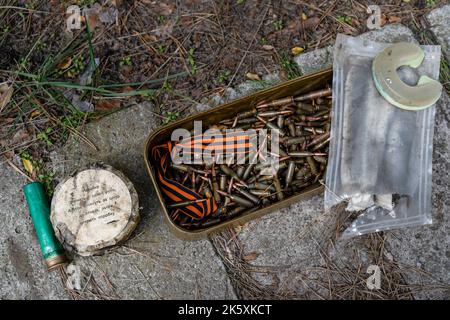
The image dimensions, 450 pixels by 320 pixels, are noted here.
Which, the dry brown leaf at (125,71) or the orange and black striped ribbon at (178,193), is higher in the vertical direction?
the dry brown leaf at (125,71)

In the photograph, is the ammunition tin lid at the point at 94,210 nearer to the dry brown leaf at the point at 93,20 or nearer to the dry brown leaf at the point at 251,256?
the dry brown leaf at the point at 251,256

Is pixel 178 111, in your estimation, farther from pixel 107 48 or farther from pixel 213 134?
pixel 107 48

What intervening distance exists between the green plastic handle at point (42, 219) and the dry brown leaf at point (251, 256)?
1.15m

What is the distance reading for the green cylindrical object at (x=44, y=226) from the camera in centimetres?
281

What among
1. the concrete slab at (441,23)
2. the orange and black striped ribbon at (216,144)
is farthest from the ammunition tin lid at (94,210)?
the concrete slab at (441,23)

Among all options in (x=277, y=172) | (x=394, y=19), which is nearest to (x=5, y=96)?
(x=277, y=172)

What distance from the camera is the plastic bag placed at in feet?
9.20

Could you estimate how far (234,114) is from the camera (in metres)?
2.98

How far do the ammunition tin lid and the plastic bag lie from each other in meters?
1.22

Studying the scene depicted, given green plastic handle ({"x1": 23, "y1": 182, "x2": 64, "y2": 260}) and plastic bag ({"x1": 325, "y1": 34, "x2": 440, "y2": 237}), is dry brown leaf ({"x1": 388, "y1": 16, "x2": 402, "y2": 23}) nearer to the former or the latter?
plastic bag ({"x1": 325, "y1": 34, "x2": 440, "y2": 237})

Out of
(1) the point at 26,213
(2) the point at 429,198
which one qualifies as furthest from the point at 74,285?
(2) the point at 429,198

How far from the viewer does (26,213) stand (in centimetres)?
302

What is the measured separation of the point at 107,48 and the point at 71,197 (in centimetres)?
110


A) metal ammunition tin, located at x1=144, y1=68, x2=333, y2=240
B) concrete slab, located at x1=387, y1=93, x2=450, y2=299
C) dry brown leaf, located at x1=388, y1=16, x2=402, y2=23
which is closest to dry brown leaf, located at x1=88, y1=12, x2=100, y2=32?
metal ammunition tin, located at x1=144, y1=68, x2=333, y2=240
